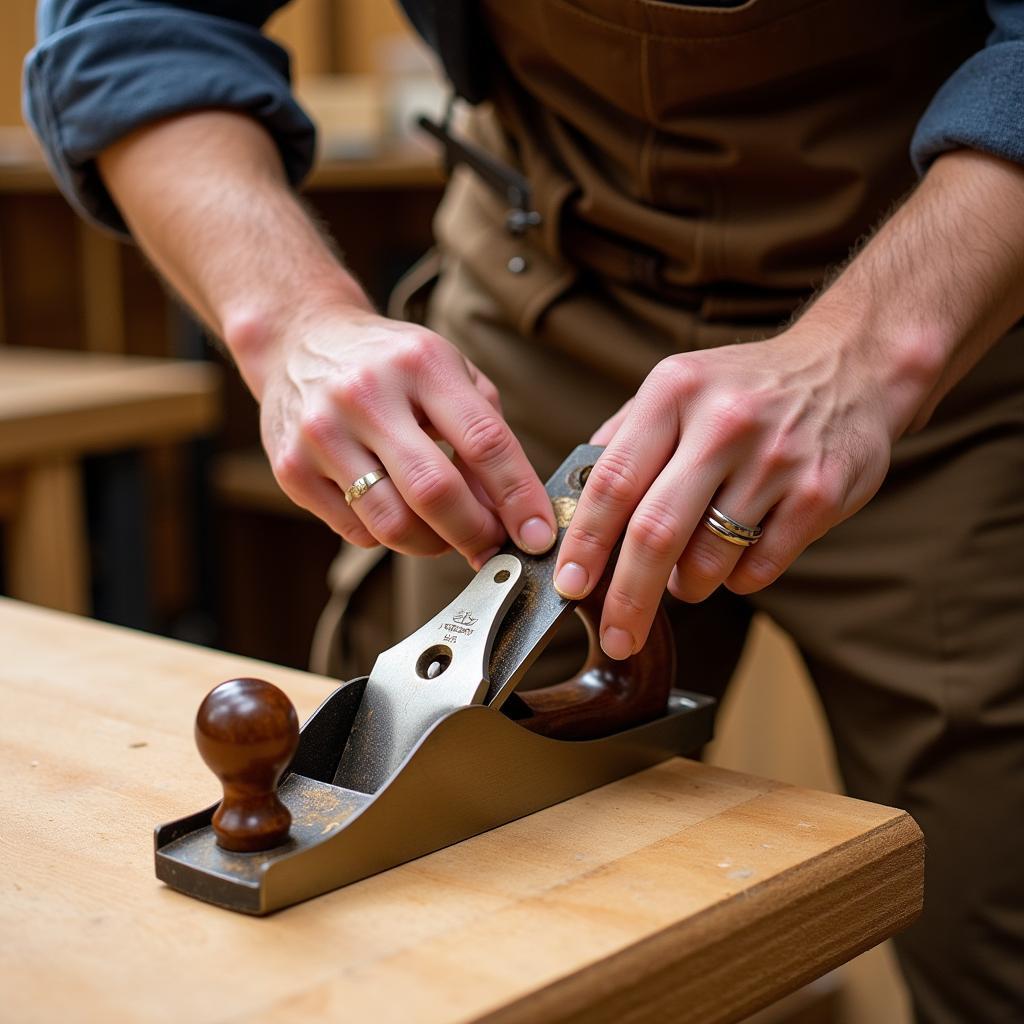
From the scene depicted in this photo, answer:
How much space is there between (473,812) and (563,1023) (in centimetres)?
16

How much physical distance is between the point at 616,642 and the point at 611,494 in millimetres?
79

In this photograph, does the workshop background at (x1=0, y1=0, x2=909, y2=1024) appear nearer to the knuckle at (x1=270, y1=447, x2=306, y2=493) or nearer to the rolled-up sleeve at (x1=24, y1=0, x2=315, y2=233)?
the rolled-up sleeve at (x1=24, y1=0, x2=315, y2=233)

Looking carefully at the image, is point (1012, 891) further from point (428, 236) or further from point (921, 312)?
point (428, 236)

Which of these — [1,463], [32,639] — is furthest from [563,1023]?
[1,463]

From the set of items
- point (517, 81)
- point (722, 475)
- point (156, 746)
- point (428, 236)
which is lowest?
point (428, 236)

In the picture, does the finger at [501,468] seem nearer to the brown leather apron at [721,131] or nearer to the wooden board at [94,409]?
the brown leather apron at [721,131]

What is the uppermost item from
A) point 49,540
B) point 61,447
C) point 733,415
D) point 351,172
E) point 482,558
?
point 733,415

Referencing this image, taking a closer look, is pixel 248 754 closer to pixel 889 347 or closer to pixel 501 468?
pixel 501 468

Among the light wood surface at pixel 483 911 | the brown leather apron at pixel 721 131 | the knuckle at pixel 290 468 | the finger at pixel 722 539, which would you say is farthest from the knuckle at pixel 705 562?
the brown leather apron at pixel 721 131

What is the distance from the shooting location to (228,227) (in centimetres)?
92

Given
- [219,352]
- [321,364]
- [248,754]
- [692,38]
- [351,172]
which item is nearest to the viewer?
[248,754]

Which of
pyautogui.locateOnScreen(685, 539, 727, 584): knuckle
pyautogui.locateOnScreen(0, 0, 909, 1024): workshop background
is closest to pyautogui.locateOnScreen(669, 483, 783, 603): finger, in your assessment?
pyautogui.locateOnScreen(685, 539, 727, 584): knuckle

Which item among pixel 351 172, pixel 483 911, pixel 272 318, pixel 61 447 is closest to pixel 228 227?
pixel 272 318

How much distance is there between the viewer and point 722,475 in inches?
26.3
